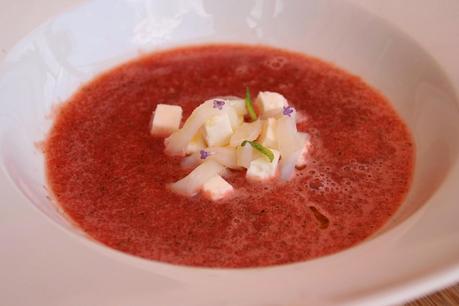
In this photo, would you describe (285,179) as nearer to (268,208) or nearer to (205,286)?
(268,208)

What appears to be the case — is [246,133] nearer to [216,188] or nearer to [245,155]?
[245,155]

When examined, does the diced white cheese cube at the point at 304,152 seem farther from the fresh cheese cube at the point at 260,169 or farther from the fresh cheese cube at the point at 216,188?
the fresh cheese cube at the point at 216,188

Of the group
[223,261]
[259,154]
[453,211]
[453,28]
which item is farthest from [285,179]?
[453,28]

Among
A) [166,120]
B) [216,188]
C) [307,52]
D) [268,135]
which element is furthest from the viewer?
[307,52]

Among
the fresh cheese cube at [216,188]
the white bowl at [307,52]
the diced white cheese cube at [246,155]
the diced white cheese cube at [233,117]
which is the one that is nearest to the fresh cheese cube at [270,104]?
the diced white cheese cube at [233,117]

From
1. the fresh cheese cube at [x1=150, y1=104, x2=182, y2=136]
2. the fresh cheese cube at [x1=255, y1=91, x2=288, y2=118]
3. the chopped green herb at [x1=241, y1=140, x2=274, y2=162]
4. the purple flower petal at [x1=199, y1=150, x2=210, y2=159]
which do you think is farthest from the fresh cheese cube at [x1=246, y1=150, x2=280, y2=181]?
the fresh cheese cube at [x1=150, y1=104, x2=182, y2=136]

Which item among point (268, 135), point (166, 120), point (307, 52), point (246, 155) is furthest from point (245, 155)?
point (307, 52)

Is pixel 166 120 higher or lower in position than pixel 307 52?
lower
